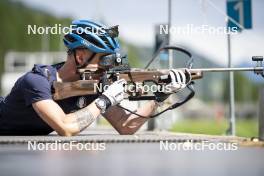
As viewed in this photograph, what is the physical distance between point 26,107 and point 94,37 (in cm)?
76

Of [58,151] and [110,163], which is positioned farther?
[58,151]

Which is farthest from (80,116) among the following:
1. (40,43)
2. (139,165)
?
(40,43)

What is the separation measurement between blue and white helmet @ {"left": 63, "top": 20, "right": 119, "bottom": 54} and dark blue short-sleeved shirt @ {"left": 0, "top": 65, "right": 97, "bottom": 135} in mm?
335

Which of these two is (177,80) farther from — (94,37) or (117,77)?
(94,37)

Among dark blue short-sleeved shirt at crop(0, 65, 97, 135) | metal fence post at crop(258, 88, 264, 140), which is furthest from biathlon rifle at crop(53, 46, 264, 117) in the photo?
metal fence post at crop(258, 88, 264, 140)

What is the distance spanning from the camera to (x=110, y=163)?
3.29 m

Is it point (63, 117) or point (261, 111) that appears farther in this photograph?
point (261, 111)

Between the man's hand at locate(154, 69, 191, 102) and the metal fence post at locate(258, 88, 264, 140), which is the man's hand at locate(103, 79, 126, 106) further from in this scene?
the metal fence post at locate(258, 88, 264, 140)

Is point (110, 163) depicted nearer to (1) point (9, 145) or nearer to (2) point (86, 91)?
(1) point (9, 145)

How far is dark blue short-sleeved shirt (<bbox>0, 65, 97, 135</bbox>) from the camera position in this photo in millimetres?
4891

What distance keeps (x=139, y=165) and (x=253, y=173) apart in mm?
561

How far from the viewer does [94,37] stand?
4.79 metres

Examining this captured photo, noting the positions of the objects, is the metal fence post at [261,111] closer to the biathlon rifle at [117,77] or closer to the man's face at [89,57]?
the biathlon rifle at [117,77]

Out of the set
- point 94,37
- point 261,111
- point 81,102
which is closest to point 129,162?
point 94,37
